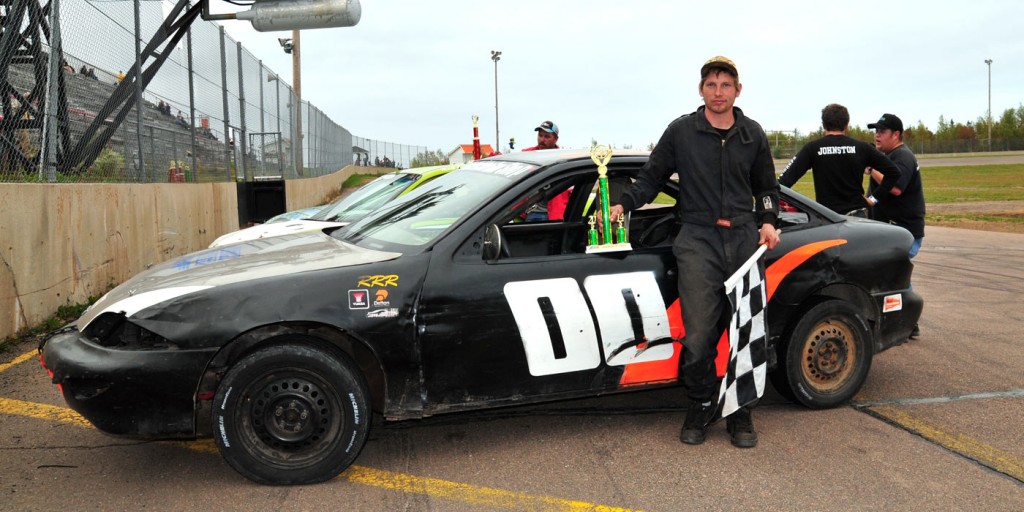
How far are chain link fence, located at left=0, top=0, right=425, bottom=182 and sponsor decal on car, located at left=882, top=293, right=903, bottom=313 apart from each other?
6.51 meters

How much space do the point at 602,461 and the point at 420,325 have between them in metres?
1.08

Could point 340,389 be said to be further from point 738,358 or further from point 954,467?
point 954,467

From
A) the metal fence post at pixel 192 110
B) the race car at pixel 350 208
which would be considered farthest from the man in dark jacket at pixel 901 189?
the metal fence post at pixel 192 110

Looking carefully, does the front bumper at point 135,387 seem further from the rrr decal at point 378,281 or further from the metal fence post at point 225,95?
the metal fence post at point 225,95

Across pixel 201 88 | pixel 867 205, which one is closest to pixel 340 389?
pixel 867 205

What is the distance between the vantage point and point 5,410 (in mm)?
4586

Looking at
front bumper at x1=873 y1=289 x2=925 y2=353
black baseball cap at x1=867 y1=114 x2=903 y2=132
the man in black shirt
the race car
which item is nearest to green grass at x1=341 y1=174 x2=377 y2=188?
the race car

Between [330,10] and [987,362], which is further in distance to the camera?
[330,10]

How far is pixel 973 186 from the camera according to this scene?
102 feet

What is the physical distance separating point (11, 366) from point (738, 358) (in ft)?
15.3

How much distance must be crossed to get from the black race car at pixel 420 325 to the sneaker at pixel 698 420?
215mm

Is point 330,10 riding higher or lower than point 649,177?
higher

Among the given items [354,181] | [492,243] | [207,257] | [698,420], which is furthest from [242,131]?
[354,181]

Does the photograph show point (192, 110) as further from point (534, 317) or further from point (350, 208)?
point (534, 317)
